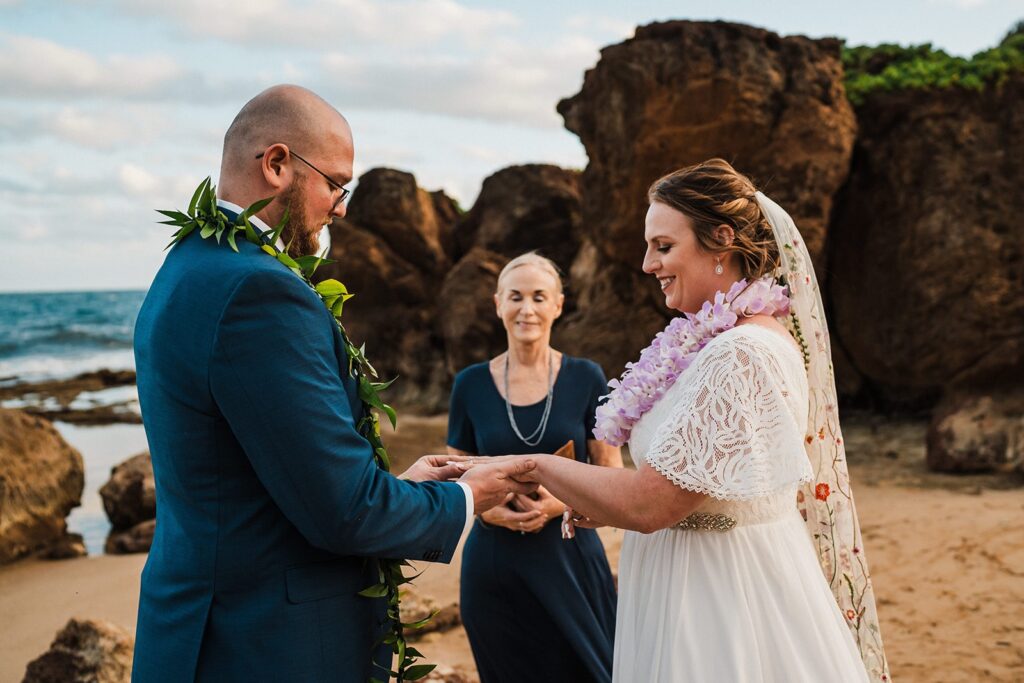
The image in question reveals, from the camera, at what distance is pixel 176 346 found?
1.96 meters

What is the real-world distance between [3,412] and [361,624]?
26.6 feet

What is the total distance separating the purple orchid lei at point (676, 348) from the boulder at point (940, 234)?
332 inches

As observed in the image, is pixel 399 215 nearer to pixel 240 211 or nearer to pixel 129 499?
pixel 129 499

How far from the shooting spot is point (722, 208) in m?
2.64

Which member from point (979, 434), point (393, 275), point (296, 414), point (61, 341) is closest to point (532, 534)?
point (296, 414)

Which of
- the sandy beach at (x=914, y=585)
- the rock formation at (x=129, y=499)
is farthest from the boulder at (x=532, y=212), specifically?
the rock formation at (x=129, y=499)

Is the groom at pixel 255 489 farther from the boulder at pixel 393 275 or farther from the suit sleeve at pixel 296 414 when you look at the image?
the boulder at pixel 393 275

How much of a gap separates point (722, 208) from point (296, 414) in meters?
1.45

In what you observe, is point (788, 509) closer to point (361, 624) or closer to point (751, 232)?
point (751, 232)

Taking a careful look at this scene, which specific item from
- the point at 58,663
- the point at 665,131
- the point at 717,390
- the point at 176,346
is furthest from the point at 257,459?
the point at 665,131

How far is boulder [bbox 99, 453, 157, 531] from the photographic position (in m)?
8.75

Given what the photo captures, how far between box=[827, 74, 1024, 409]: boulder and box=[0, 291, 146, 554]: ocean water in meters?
9.42

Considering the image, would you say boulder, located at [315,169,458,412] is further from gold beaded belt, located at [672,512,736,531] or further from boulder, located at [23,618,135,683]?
gold beaded belt, located at [672,512,736,531]

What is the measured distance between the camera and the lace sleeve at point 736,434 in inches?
90.3
